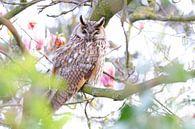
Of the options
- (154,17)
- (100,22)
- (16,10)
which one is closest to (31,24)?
(16,10)

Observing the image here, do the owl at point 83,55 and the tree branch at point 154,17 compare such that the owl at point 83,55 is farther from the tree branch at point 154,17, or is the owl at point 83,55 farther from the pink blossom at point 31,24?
the tree branch at point 154,17

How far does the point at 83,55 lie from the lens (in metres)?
2.71

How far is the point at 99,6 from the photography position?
238cm

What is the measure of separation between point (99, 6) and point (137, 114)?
6.32 feet

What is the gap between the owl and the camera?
8.29 ft

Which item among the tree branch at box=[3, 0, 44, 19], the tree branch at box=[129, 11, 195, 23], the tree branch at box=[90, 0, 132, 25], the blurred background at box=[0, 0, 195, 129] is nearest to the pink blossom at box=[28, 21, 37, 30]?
the blurred background at box=[0, 0, 195, 129]

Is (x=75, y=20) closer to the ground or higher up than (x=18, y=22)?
closer to the ground

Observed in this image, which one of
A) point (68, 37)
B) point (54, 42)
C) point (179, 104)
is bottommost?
point (68, 37)

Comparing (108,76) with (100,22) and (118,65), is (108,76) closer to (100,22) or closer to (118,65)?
(118,65)

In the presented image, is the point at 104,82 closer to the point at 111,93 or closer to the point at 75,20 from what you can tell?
the point at 111,93

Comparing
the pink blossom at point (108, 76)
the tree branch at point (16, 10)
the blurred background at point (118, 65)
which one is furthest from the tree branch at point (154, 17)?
the tree branch at point (16, 10)

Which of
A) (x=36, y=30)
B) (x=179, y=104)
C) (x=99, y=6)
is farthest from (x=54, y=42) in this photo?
(x=179, y=104)

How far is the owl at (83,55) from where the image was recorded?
2.53 m

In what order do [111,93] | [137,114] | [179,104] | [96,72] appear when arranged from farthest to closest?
[96,72], [111,93], [179,104], [137,114]
